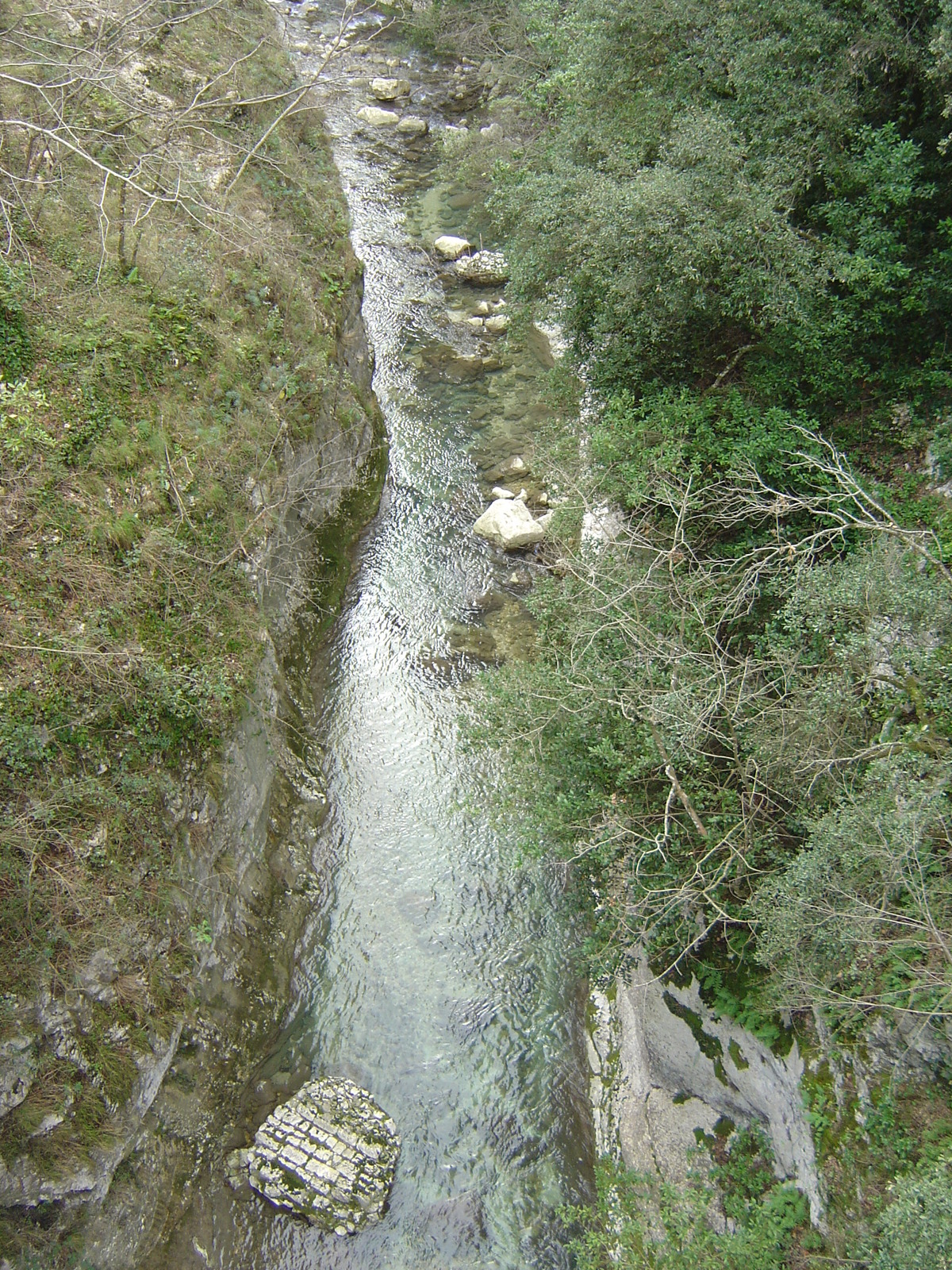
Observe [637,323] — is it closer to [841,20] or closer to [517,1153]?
[841,20]

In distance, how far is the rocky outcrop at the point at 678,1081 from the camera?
7.74m

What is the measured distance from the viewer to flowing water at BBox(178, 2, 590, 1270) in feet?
27.0

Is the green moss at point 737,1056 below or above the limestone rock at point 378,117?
below

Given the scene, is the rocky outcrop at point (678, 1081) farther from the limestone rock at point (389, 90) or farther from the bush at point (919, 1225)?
the limestone rock at point (389, 90)

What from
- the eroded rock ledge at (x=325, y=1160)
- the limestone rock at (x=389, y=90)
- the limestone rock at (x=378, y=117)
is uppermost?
the limestone rock at (x=389, y=90)

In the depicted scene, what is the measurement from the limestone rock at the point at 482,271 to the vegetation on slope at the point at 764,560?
18.6ft

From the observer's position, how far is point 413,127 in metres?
24.5

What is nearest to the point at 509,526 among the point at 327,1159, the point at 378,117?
the point at 327,1159

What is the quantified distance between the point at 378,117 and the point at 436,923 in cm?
2470

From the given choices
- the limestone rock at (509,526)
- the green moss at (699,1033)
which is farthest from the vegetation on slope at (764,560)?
the limestone rock at (509,526)

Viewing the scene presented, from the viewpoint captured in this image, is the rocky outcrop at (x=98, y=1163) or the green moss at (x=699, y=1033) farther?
the green moss at (x=699, y=1033)

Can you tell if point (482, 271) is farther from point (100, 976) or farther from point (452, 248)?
point (100, 976)

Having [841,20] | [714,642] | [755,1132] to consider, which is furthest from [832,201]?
[755,1132]

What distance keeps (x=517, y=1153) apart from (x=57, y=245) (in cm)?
1262
